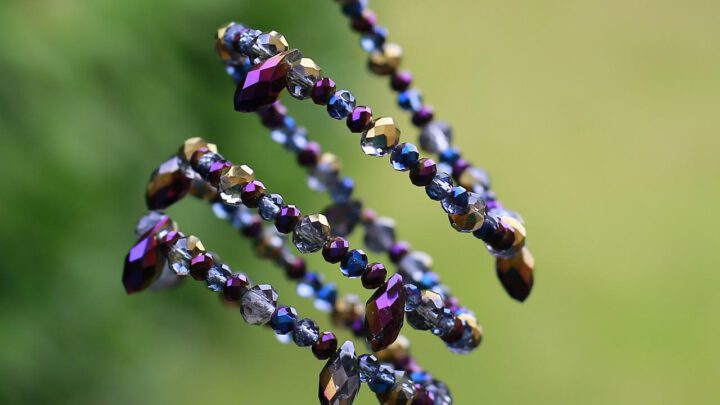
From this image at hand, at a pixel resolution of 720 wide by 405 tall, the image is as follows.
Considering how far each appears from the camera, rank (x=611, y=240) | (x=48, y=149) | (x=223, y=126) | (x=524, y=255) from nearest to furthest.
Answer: (x=524, y=255) < (x=48, y=149) < (x=223, y=126) < (x=611, y=240)

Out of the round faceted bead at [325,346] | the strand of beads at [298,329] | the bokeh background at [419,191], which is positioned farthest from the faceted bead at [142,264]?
the bokeh background at [419,191]

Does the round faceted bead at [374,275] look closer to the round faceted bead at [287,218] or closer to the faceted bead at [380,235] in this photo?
the round faceted bead at [287,218]

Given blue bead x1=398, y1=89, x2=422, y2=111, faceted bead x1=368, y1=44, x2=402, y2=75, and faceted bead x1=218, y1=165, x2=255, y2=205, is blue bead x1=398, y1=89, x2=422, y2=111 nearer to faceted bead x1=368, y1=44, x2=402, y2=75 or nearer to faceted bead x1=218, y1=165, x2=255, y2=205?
faceted bead x1=368, y1=44, x2=402, y2=75

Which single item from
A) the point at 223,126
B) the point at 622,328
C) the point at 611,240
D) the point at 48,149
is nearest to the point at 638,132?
the point at 611,240

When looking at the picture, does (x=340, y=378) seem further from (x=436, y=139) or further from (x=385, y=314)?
(x=436, y=139)

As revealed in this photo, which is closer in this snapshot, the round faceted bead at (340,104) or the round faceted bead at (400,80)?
the round faceted bead at (340,104)

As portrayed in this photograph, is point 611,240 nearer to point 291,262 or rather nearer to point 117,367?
point 117,367
